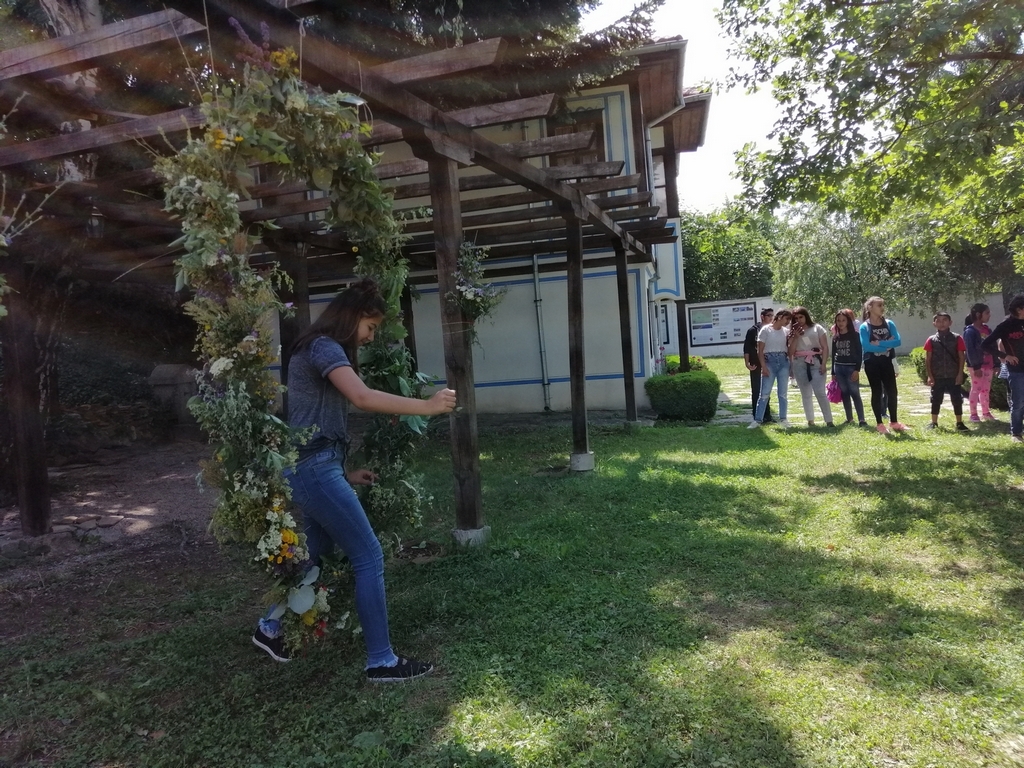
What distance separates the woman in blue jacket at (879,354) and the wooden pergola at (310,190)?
3077 millimetres

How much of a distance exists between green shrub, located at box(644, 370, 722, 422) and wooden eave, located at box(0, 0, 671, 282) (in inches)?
116

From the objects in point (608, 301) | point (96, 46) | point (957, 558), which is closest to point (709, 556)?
point (957, 558)

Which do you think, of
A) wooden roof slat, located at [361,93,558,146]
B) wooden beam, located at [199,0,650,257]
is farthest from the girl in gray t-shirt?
wooden roof slat, located at [361,93,558,146]

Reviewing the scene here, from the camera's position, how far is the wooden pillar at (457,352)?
4.97 m

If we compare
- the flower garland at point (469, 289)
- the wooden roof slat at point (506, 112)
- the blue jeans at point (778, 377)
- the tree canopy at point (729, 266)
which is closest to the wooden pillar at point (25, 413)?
the wooden roof slat at point (506, 112)

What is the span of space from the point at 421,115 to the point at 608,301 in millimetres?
9139

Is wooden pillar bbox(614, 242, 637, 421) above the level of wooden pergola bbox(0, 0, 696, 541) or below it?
below

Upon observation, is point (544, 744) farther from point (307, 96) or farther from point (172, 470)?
point (172, 470)

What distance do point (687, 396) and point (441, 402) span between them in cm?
937

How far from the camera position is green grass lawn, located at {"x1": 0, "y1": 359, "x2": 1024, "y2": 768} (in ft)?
8.93

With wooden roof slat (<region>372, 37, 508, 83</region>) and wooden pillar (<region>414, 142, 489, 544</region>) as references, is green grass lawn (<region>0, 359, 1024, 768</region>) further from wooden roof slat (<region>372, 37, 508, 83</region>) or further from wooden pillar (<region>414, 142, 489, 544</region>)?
wooden roof slat (<region>372, 37, 508, 83</region>)

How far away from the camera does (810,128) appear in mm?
7320

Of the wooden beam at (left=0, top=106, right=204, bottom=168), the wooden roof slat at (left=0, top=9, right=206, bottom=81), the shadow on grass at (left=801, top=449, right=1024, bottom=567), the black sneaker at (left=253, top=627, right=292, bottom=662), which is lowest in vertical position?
the shadow on grass at (left=801, top=449, right=1024, bottom=567)

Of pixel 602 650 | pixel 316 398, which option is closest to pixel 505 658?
pixel 602 650
